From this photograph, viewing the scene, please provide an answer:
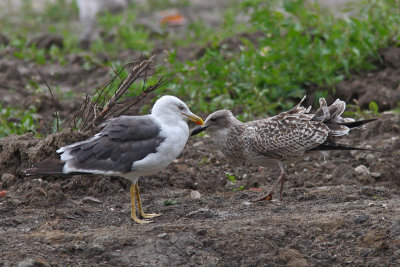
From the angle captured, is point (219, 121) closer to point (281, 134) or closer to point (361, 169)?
point (281, 134)

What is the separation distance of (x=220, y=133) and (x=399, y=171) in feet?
6.01

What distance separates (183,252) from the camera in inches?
197

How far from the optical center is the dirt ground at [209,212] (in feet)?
16.3

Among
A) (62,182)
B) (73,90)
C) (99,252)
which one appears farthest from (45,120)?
(99,252)

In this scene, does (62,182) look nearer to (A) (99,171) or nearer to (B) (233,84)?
(A) (99,171)

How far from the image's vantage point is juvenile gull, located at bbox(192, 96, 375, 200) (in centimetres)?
652

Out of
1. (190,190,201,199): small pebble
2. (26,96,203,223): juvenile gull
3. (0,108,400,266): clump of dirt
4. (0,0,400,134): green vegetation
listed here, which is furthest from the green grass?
(26,96,203,223): juvenile gull

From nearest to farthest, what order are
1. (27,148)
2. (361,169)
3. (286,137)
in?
(286,137) < (27,148) < (361,169)

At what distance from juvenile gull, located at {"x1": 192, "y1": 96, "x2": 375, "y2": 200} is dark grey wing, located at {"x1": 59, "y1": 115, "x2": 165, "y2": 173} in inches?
46.9

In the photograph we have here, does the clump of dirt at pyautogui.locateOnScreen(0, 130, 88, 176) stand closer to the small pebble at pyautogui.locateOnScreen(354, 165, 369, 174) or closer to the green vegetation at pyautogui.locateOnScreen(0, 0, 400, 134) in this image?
the green vegetation at pyautogui.locateOnScreen(0, 0, 400, 134)

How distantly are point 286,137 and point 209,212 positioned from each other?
3.87ft

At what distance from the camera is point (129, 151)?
227 inches

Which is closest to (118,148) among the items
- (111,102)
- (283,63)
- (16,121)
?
(111,102)

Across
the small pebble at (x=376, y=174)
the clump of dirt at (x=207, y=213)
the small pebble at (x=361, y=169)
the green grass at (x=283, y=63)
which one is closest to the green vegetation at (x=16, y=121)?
the clump of dirt at (x=207, y=213)
